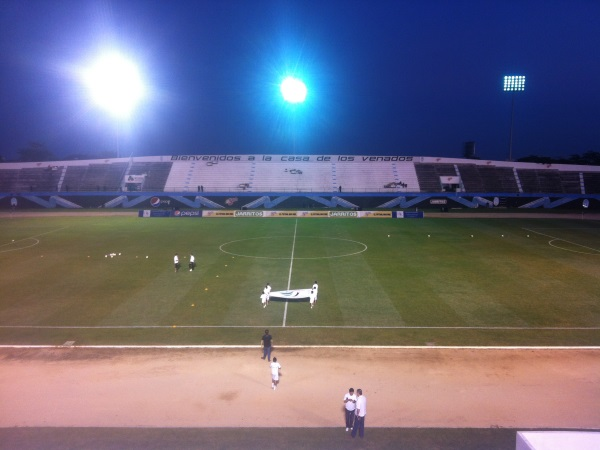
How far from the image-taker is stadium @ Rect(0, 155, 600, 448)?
1107 cm

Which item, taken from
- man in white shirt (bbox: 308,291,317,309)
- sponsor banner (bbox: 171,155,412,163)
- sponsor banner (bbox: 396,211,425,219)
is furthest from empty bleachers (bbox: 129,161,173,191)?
man in white shirt (bbox: 308,291,317,309)

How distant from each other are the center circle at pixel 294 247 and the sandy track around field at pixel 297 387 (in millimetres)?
15755

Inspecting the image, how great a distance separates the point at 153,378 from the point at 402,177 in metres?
66.2

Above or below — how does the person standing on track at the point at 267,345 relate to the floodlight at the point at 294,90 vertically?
below

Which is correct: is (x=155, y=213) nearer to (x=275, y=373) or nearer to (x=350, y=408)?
(x=275, y=373)

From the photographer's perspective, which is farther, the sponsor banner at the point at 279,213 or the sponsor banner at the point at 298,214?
the sponsor banner at the point at 279,213

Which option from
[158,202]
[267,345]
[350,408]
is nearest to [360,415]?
[350,408]

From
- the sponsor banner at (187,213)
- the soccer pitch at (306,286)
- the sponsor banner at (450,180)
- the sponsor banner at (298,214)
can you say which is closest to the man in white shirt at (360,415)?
the soccer pitch at (306,286)

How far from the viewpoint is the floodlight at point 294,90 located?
75.3 metres

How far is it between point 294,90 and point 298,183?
15.4 metres

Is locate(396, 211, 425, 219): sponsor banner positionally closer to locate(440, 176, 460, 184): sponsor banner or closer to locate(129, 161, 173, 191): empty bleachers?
locate(440, 176, 460, 184): sponsor banner

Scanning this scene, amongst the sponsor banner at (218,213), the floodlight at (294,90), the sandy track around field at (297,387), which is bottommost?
the sandy track around field at (297,387)

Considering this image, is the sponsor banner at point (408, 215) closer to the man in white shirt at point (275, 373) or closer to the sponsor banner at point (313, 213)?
the sponsor banner at point (313, 213)

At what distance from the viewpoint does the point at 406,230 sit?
4309cm
